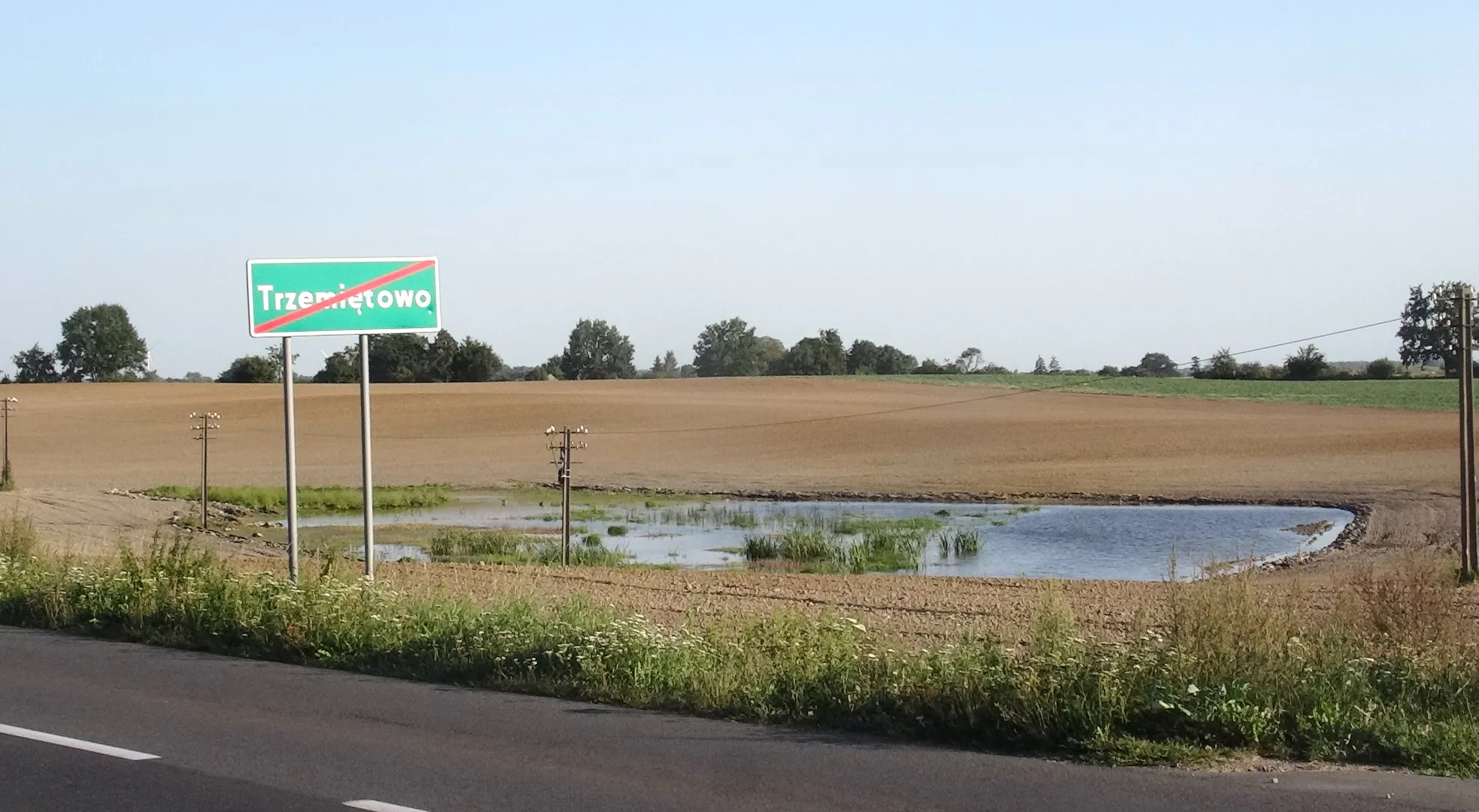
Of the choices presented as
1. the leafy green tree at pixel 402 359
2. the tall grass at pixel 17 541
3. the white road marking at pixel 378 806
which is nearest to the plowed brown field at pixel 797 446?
the tall grass at pixel 17 541

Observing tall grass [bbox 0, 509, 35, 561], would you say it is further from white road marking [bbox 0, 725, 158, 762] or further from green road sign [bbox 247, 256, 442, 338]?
white road marking [bbox 0, 725, 158, 762]

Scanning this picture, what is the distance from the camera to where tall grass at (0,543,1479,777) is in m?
7.81

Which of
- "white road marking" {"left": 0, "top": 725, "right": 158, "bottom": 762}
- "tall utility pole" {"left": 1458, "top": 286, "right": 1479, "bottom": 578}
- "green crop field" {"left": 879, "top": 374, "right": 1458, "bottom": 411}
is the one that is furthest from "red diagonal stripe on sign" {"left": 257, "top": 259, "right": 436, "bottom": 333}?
"green crop field" {"left": 879, "top": 374, "right": 1458, "bottom": 411}

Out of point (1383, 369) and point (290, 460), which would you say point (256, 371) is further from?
point (290, 460)

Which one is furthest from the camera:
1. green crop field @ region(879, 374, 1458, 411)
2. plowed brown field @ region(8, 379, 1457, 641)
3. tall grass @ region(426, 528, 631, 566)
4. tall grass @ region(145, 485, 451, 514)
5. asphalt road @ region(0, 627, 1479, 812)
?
green crop field @ region(879, 374, 1458, 411)

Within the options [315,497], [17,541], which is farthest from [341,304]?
[315,497]

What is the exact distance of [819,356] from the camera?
15750cm

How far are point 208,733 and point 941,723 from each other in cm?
425

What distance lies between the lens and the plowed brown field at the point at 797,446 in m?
46.1

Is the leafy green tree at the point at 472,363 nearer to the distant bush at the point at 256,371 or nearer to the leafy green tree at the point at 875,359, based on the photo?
the distant bush at the point at 256,371

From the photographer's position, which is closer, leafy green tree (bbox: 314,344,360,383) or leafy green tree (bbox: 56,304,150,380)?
leafy green tree (bbox: 314,344,360,383)

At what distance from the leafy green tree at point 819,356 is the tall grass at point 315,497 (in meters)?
107

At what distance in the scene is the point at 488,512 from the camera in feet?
149

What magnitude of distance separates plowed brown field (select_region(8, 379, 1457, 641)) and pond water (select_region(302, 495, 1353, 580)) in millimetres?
2649
